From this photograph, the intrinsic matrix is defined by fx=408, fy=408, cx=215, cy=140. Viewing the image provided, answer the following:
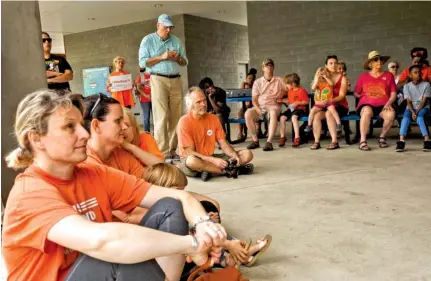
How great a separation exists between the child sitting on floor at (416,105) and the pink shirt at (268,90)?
1.67 m

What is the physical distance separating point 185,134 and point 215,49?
744 cm

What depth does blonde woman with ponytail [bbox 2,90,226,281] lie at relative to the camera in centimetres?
115

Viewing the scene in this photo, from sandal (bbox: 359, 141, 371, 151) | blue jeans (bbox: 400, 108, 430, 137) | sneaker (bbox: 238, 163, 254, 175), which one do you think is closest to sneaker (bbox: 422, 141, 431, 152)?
blue jeans (bbox: 400, 108, 430, 137)

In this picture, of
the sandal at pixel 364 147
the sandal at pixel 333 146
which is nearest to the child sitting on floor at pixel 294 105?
the sandal at pixel 333 146

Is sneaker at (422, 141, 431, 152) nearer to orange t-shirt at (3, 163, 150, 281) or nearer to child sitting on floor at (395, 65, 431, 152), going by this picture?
child sitting on floor at (395, 65, 431, 152)

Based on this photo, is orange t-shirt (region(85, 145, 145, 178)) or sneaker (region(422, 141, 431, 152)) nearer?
orange t-shirt (region(85, 145, 145, 178))

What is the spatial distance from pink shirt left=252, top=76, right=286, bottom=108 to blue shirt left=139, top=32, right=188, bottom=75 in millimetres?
1420

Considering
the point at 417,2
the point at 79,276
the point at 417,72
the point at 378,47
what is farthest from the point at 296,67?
the point at 79,276

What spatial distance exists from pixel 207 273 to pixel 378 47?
693 centimetres

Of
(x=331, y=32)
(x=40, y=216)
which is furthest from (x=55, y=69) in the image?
(x=331, y=32)

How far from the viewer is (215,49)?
10.8 meters

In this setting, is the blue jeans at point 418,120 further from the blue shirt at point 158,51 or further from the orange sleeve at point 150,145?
the orange sleeve at point 150,145

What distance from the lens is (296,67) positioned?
332 inches

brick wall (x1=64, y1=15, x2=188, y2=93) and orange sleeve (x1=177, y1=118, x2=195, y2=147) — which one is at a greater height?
brick wall (x1=64, y1=15, x2=188, y2=93)
